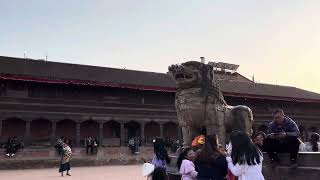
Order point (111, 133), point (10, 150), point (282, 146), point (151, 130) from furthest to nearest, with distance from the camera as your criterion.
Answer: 1. point (151, 130)
2. point (111, 133)
3. point (10, 150)
4. point (282, 146)

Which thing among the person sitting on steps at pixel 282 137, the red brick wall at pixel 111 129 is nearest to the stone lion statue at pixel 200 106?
the person sitting on steps at pixel 282 137

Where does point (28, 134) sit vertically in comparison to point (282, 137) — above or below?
below

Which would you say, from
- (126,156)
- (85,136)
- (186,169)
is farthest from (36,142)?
(186,169)

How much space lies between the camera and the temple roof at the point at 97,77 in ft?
105

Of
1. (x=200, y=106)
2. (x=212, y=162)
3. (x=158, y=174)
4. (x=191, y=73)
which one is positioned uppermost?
(x=191, y=73)

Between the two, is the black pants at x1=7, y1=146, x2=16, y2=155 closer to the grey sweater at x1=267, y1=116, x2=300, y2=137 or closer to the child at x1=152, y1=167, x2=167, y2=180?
the child at x1=152, y1=167, x2=167, y2=180

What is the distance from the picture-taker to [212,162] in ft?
19.3

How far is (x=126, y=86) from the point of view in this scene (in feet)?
114

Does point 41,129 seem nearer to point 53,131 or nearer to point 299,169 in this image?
point 53,131

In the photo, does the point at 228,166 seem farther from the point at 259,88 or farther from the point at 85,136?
the point at 259,88

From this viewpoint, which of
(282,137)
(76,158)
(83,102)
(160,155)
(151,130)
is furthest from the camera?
(151,130)

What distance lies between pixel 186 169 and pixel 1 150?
75.5ft

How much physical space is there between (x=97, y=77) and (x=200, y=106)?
83.0ft

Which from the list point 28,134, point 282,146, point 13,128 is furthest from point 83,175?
point 13,128
